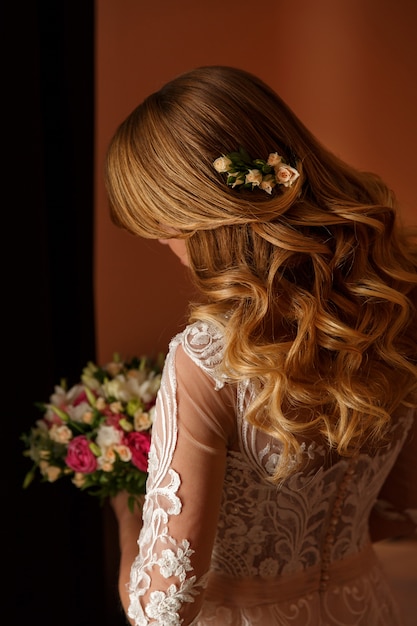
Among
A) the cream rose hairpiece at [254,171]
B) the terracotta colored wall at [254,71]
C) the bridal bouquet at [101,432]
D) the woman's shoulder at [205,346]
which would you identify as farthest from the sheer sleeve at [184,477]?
the terracotta colored wall at [254,71]

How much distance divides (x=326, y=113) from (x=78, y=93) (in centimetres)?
64

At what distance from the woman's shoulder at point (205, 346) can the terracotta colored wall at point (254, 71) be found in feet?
2.46

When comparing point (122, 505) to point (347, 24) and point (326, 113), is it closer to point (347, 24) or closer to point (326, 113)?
point (326, 113)

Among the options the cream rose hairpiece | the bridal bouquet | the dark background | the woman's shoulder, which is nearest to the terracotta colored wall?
the dark background

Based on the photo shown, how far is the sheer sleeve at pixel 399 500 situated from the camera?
1471 millimetres

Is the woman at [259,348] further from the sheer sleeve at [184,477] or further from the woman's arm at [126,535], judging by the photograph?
the woman's arm at [126,535]

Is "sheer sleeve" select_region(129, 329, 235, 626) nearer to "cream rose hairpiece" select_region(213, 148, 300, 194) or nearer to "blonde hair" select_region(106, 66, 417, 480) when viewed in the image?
"blonde hair" select_region(106, 66, 417, 480)

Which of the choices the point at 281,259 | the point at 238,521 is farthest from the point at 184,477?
the point at 281,259

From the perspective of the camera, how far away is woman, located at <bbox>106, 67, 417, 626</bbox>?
1103 mm

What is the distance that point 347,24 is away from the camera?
1.68 metres

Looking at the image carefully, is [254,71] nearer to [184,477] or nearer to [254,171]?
[254,171]

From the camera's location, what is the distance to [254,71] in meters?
1.80

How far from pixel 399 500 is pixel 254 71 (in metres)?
1.08

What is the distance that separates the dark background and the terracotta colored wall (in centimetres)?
5
